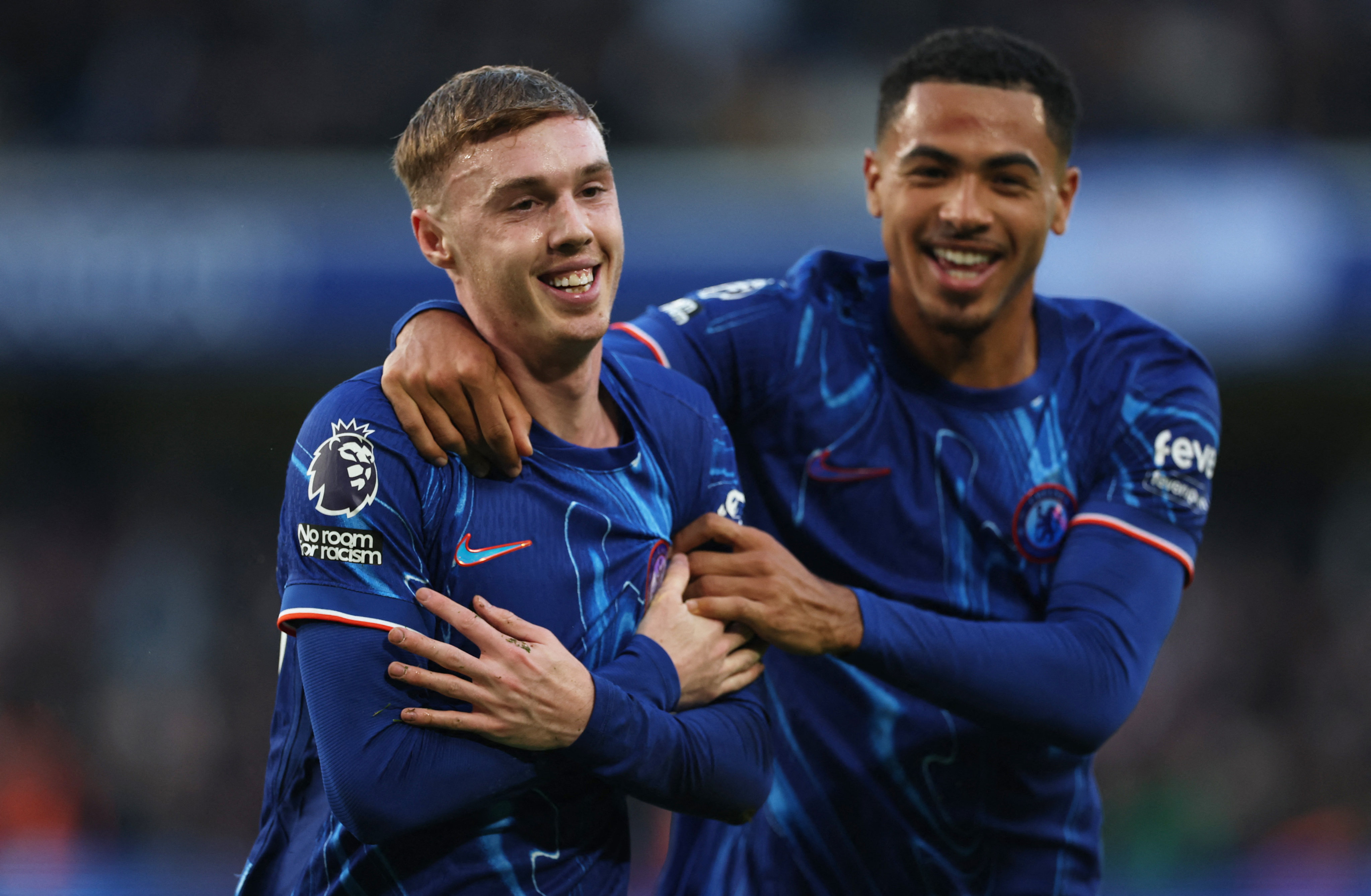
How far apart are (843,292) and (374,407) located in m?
1.56

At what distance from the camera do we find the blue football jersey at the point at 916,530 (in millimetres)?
3346

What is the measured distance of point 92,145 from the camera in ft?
33.8

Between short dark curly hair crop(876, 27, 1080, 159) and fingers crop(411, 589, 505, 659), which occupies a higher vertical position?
short dark curly hair crop(876, 27, 1080, 159)

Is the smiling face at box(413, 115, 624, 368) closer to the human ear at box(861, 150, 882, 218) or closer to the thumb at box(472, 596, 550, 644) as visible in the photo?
the thumb at box(472, 596, 550, 644)

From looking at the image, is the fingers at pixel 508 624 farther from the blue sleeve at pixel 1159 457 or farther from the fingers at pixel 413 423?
the blue sleeve at pixel 1159 457

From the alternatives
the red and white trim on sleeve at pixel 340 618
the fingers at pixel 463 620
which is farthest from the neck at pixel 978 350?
the red and white trim on sleeve at pixel 340 618

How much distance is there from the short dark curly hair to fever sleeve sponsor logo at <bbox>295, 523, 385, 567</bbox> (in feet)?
6.03

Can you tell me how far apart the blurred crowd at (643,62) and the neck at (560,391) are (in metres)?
8.29

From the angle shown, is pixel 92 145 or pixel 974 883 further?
pixel 92 145

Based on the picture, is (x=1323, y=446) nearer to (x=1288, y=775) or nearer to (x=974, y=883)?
(x=1288, y=775)

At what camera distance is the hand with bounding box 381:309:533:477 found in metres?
2.43

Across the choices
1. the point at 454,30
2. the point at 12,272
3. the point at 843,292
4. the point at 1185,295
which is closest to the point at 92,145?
the point at 12,272

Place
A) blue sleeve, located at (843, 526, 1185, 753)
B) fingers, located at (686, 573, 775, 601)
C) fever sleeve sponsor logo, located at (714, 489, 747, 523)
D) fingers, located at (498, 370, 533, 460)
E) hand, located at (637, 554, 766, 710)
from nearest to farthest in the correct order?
1. fingers, located at (498, 370, 533, 460)
2. hand, located at (637, 554, 766, 710)
3. fingers, located at (686, 573, 775, 601)
4. fever sleeve sponsor logo, located at (714, 489, 747, 523)
5. blue sleeve, located at (843, 526, 1185, 753)

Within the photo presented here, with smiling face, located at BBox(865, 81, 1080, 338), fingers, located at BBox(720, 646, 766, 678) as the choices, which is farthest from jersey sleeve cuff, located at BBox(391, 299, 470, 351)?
smiling face, located at BBox(865, 81, 1080, 338)
